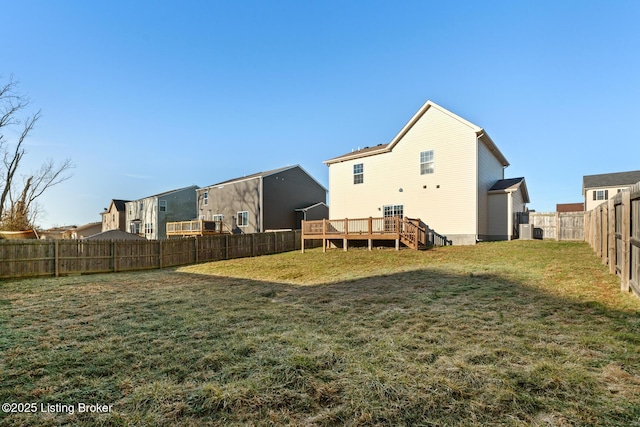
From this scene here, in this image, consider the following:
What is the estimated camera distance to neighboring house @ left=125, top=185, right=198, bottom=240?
1281 inches

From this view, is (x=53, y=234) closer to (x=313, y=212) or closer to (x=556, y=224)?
(x=313, y=212)

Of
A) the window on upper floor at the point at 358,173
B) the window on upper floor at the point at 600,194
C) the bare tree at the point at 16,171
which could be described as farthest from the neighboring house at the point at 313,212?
the window on upper floor at the point at 600,194

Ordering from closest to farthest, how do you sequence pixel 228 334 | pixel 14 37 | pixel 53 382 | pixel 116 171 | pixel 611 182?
pixel 53 382 < pixel 228 334 < pixel 14 37 < pixel 116 171 < pixel 611 182

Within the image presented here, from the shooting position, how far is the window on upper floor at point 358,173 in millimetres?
18923

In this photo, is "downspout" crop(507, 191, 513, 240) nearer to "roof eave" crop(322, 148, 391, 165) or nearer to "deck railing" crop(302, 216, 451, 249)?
"deck railing" crop(302, 216, 451, 249)

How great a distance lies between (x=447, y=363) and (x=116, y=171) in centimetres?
3401

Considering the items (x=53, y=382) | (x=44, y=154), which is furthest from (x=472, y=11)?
(x=44, y=154)

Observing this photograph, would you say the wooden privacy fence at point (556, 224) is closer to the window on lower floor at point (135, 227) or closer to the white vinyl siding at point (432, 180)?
the white vinyl siding at point (432, 180)

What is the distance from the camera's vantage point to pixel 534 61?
12.3m

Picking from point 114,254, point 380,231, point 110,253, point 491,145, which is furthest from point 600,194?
point 110,253

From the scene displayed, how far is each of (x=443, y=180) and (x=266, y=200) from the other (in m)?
14.8

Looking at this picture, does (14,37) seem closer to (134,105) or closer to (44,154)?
(134,105)

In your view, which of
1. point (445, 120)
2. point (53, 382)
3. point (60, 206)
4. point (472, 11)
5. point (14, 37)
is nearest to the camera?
point (53, 382)

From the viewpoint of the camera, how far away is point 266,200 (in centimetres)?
2520
